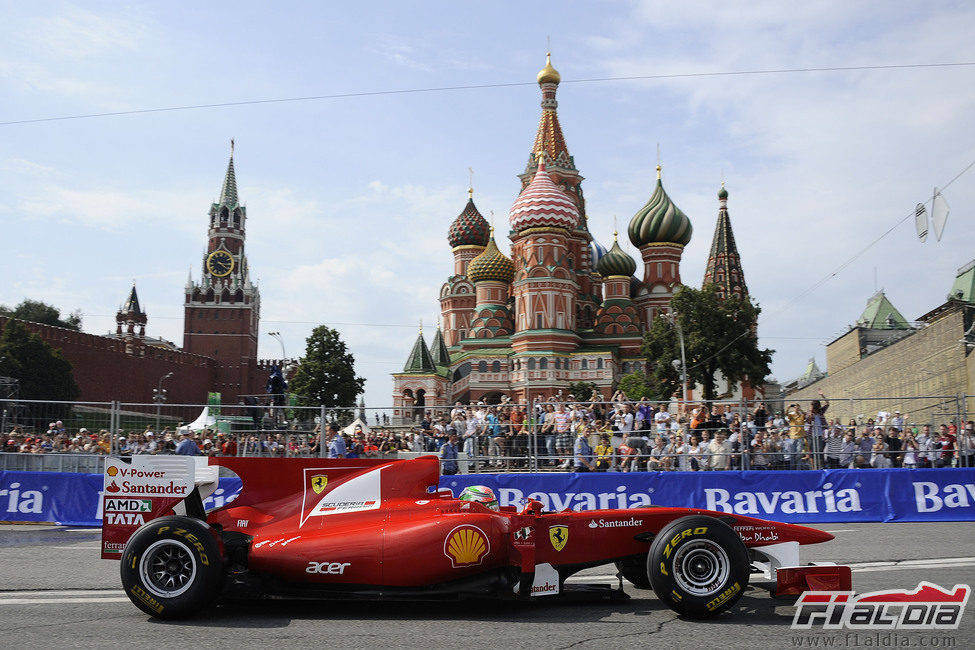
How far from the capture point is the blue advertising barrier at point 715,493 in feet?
48.3

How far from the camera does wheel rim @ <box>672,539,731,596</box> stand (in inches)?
250

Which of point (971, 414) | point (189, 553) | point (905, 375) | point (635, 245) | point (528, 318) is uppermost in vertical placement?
point (635, 245)

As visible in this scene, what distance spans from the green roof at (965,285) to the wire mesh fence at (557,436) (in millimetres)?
54716

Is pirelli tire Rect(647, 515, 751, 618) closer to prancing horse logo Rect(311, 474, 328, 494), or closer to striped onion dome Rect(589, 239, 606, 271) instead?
prancing horse logo Rect(311, 474, 328, 494)

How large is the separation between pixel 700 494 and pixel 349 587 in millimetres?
9730

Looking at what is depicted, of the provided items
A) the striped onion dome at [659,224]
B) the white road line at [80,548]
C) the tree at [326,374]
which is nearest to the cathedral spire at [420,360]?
the tree at [326,374]

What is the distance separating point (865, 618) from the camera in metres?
6.25

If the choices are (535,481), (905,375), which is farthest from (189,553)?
(905,375)

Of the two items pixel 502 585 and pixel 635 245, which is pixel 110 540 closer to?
pixel 502 585

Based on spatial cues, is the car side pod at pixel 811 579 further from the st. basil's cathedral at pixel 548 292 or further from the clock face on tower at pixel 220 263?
the clock face on tower at pixel 220 263

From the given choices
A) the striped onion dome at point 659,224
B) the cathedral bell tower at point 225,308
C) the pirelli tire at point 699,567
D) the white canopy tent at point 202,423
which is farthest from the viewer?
the cathedral bell tower at point 225,308

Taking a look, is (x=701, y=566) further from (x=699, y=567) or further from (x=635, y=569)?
(x=635, y=569)

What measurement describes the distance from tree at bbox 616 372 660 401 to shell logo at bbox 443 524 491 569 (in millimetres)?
58059

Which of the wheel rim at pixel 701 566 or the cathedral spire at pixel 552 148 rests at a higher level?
the cathedral spire at pixel 552 148
